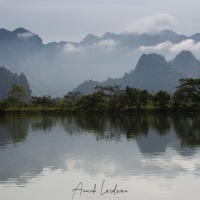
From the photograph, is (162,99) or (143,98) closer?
(162,99)

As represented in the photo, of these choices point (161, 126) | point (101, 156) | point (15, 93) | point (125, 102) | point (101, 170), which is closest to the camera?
point (101, 170)

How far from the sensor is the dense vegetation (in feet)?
339

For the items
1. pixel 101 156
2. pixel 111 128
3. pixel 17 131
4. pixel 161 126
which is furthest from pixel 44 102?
pixel 101 156

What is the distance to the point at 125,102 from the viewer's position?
10931 cm

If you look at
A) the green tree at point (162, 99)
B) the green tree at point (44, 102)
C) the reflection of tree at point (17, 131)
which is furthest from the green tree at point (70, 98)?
the reflection of tree at point (17, 131)

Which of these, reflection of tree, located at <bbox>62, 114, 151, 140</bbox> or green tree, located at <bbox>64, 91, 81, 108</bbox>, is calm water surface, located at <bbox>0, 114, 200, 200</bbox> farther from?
green tree, located at <bbox>64, 91, 81, 108</bbox>

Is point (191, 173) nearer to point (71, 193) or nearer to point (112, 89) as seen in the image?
point (71, 193)

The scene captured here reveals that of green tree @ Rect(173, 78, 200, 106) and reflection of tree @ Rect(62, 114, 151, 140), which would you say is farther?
green tree @ Rect(173, 78, 200, 106)

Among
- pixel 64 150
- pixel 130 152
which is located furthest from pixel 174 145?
pixel 64 150

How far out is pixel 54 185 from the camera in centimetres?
2111

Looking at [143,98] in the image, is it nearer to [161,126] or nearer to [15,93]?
[161,126]
